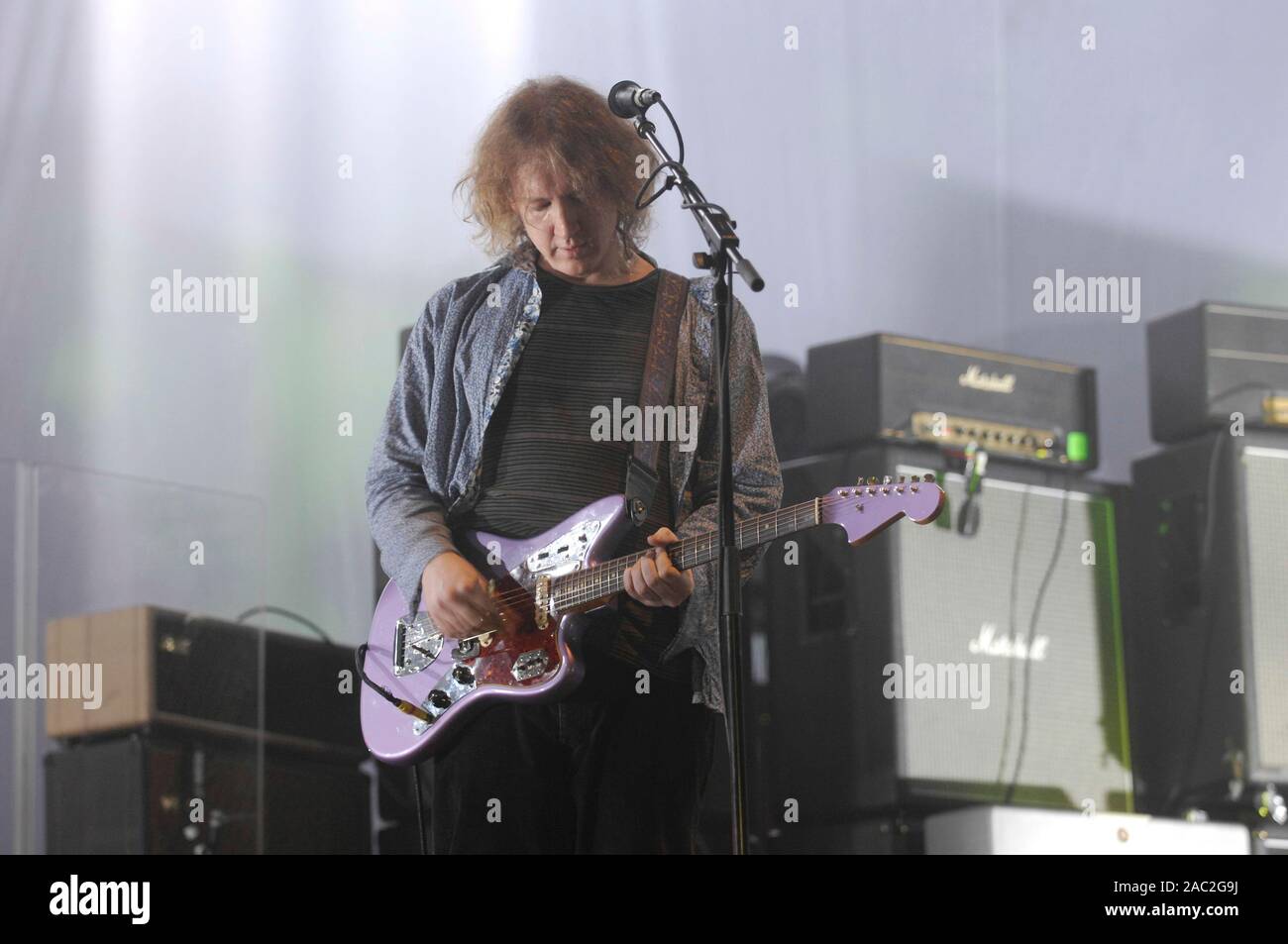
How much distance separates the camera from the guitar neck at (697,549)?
6.53 ft

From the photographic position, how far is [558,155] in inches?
84.7

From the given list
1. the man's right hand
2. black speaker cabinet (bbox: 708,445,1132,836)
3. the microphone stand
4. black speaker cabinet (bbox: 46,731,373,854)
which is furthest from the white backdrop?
the microphone stand

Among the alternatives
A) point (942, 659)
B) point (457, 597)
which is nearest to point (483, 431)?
point (457, 597)

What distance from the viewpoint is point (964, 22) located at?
147 inches

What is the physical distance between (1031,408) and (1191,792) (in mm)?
844

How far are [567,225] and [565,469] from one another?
1.03ft

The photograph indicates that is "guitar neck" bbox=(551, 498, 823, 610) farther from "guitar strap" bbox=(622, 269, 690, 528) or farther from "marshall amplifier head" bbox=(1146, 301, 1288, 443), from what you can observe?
"marshall amplifier head" bbox=(1146, 301, 1288, 443)

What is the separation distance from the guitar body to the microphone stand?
17cm

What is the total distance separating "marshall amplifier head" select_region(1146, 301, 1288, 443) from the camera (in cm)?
345

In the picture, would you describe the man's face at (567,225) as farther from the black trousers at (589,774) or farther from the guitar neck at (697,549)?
the black trousers at (589,774)

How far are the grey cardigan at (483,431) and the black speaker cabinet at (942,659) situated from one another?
3.56 feet

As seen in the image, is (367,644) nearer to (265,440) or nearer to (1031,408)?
(265,440)

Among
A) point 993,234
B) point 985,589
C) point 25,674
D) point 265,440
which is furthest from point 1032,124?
point 25,674
